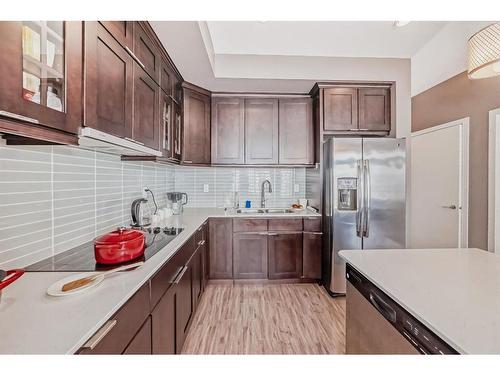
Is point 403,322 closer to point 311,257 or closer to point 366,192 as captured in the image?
point 366,192

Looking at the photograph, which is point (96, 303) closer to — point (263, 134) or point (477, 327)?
point (477, 327)

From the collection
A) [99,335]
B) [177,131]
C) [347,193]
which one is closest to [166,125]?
[177,131]

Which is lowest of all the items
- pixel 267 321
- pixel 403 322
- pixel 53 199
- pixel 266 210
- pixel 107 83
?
pixel 267 321

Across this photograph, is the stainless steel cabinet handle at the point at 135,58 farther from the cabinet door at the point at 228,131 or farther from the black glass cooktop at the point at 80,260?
the cabinet door at the point at 228,131

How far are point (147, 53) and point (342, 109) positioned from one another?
7.15 feet

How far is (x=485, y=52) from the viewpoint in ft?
4.32

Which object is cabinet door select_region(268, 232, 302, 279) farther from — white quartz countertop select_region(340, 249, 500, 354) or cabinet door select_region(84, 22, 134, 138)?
cabinet door select_region(84, 22, 134, 138)

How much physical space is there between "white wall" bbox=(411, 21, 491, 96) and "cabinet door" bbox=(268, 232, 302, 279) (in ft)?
8.19

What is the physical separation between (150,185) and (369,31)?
2.75 metres

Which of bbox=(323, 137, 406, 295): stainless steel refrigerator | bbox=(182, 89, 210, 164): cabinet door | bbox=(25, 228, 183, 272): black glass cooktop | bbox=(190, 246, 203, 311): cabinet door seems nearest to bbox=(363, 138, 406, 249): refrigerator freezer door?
bbox=(323, 137, 406, 295): stainless steel refrigerator

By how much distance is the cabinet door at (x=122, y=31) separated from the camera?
4.10 ft

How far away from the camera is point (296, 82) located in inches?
112

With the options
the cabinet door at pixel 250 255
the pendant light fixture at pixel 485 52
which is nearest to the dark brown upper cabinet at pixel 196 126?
the cabinet door at pixel 250 255
